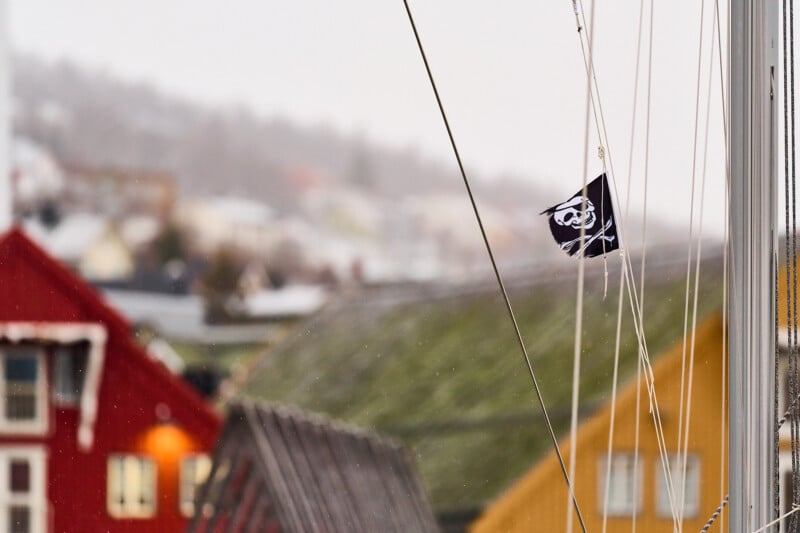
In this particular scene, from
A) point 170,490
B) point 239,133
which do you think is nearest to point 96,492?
point 170,490

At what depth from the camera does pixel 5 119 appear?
6.46 feet

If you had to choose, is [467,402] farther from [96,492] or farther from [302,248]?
[96,492]

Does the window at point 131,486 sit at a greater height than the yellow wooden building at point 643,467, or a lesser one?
greater

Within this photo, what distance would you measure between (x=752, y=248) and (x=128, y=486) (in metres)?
1.13

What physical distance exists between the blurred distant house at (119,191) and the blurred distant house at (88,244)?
0.08ft

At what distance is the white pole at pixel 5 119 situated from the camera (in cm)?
196

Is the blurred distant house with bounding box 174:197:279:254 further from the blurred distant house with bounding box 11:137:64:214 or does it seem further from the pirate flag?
the pirate flag

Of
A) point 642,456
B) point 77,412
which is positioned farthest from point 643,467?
point 77,412

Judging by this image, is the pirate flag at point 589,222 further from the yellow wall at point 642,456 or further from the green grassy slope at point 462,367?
the yellow wall at point 642,456

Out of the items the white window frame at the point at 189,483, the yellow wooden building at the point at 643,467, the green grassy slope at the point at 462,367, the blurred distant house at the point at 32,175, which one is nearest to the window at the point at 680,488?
the yellow wooden building at the point at 643,467

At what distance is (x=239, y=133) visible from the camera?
2.06m

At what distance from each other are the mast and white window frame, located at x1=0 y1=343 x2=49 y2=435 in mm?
1137

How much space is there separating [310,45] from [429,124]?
0.27 meters

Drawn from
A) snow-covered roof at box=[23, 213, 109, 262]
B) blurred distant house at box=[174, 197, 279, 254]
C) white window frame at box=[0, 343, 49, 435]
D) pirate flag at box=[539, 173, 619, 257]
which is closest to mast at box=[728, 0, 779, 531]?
pirate flag at box=[539, 173, 619, 257]
